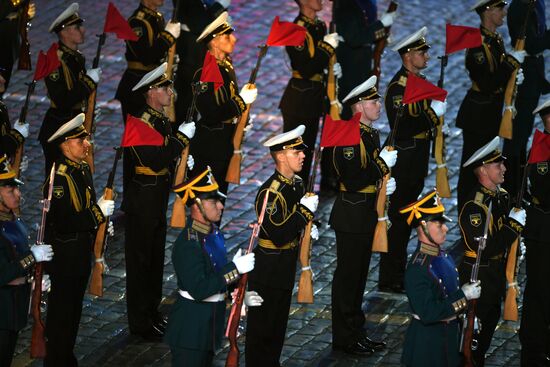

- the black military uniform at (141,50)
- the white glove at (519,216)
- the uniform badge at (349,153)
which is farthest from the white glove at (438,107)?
the black military uniform at (141,50)

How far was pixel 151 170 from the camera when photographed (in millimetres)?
14500

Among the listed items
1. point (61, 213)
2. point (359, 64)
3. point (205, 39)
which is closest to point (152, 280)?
point (61, 213)

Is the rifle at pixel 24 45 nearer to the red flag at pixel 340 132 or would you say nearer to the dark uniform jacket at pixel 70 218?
the dark uniform jacket at pixel 70 218

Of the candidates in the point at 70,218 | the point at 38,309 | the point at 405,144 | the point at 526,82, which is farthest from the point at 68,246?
the point at 526,82

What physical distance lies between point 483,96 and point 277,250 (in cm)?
492

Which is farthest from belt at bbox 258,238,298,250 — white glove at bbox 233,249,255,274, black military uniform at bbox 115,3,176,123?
black military uniform at bbox 115,3,176,123

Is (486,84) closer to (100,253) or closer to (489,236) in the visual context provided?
(489,236)

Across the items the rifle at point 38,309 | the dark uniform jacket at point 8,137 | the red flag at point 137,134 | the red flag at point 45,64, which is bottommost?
the rifle at point 38,309

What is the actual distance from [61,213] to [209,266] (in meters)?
1.80

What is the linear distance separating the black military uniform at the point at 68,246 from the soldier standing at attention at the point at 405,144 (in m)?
3.69

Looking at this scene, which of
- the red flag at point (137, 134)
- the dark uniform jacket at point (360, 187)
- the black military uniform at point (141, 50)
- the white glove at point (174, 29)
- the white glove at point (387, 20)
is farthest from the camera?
the white glove at point (387, 20)

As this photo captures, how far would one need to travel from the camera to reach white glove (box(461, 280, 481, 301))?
12531 millimetres

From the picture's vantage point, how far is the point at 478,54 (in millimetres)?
16969

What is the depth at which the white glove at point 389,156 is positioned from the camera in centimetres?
1461
